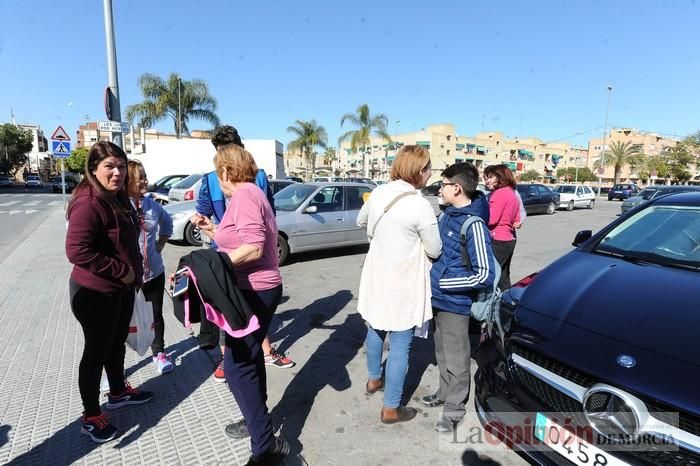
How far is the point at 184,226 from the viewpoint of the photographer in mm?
8523

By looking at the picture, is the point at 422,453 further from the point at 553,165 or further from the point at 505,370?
the point at 553,165

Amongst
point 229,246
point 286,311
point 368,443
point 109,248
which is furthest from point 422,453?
point 286,311

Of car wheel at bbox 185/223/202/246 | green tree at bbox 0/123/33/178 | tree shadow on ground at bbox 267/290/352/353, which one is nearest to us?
tree shadow on ground at bbox 267/290/352/353

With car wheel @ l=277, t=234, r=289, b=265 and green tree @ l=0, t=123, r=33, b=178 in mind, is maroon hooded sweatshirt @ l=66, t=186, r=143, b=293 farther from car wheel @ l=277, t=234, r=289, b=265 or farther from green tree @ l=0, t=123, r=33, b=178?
green tree @ l=0, t=123, r=33, b=178

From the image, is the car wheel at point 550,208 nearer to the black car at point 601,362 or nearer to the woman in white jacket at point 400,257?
the black car at point 601,362

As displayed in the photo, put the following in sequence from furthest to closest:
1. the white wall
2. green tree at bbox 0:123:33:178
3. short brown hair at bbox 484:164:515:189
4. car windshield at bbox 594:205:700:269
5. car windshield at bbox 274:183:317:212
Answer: green tree at bbox 0:123:33:178, the white wall, car windshield at bbox 274:183:317:212, short brown hair at bbox 484:164:515:189, car windshield at bbox 594:205:700:269

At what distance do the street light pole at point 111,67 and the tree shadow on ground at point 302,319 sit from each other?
5.37 m

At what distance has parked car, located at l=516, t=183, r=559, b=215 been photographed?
19266 millimetres

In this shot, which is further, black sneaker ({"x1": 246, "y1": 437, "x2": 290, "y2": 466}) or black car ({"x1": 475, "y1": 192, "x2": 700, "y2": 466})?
black sneaker ({"x1": 246, "y1": 437, "x2": 290, "y2": 466})

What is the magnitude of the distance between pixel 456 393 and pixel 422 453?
1.46 feet

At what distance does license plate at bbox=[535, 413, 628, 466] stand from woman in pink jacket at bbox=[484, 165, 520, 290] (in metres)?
2.66

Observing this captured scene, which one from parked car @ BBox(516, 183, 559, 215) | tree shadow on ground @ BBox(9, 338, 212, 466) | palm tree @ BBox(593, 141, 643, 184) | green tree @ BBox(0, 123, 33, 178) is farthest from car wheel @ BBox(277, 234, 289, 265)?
green tree @ BBox(0, 123, 33, 178)

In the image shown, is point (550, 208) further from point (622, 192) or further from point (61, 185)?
point (61, 185)

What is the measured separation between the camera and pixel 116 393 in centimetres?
270
